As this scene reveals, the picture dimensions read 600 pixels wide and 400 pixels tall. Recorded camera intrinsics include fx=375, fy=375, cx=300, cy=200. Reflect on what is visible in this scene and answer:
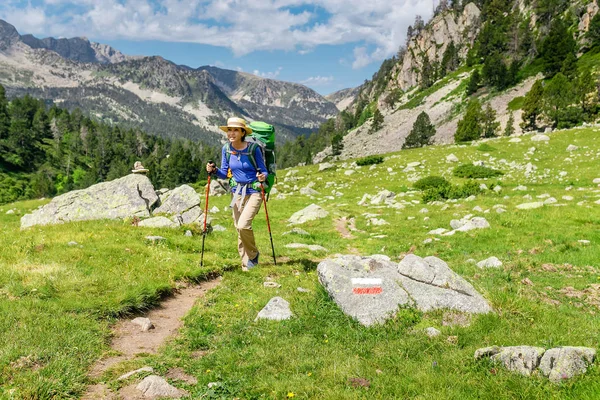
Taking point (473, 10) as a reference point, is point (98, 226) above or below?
below

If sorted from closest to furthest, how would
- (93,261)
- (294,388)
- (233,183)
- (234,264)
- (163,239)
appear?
(294,388) → (93,261) → (233,183) → (234,264) → (163,239)

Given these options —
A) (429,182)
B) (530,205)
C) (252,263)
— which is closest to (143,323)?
(252,263)

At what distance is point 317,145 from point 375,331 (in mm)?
156025

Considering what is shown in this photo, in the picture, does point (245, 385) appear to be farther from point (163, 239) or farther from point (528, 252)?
point (528, 252)

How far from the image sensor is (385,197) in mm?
28516

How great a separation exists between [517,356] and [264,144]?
8343 millimetres

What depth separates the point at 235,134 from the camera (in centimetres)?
1083

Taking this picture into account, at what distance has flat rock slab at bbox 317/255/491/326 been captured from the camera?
24.8 ft

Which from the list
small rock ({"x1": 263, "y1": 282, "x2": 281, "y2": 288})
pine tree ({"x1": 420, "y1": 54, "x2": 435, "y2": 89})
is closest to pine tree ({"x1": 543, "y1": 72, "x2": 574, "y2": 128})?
small rock ({"x1": 263, "y1": 282, "x2": 281, "y2": 288})

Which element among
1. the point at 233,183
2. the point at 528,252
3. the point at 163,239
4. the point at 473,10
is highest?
the point at 473,10

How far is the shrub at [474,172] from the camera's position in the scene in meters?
30.1

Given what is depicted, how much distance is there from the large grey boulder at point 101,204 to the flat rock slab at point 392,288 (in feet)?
50.9

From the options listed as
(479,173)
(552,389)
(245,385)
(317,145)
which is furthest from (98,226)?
(317,145)

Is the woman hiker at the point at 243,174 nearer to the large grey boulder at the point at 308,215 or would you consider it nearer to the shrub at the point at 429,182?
the large grey boulder at the point at 308,215
